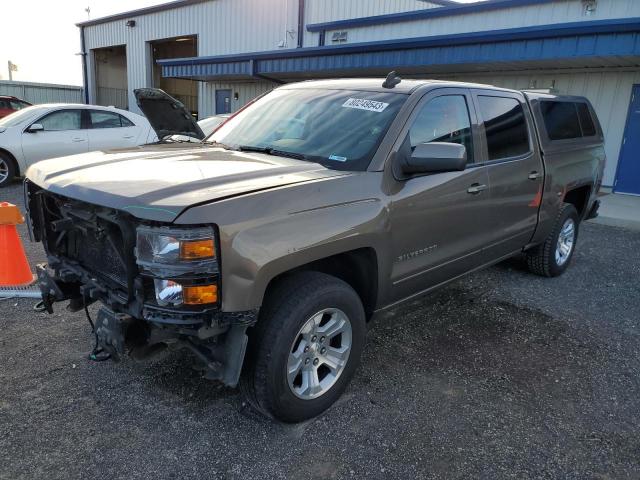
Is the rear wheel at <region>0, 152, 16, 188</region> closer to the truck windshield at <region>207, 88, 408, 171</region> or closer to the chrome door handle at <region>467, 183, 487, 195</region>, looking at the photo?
the truck windshield at <region>207, 88, 408, 171</region>

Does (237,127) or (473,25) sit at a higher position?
(473,25)

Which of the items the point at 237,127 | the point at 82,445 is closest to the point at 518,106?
the point at 237,127

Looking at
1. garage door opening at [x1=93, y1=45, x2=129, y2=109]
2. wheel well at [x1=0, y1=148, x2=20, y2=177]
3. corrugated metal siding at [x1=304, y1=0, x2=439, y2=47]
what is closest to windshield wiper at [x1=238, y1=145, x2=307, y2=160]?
wheel well at [x1=0, y1=148, x2=20, y2=177]

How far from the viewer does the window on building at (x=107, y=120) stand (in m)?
10.3

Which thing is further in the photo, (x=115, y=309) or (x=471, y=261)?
(x=471, y=261)

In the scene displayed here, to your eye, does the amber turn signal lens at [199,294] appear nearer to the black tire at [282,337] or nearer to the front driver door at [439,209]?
the black tire at [282,337]

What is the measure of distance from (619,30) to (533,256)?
240 inches

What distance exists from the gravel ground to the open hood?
1.85 meters

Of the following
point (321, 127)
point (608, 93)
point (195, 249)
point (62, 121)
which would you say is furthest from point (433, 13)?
point (195, 249)

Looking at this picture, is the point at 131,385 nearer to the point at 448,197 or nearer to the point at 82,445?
the point at 82,445

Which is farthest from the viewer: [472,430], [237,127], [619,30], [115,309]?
[619,30]

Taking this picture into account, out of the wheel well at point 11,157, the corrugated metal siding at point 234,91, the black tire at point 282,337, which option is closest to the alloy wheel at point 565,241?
the black tire at point 282,337

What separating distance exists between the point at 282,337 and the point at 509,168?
264 cm

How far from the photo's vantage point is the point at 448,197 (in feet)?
11.5
